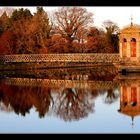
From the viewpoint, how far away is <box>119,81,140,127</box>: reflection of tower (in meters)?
13.3

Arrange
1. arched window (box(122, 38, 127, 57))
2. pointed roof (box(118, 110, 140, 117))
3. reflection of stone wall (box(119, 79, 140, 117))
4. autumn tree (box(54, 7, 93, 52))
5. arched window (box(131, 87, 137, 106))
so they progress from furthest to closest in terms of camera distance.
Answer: autumn tree (box(54, 7, 93, 52)) → arched window (box(122, 38, 127, 57)) → arched window (box(131, 87, 137, 106)) → reflection of stone wall (box(119, 79, 140, 117)) → pointed roof (box(118, 110, 140, 117))

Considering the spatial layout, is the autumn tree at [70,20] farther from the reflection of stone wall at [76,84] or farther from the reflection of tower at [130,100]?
the reflection of tower at [130,100]

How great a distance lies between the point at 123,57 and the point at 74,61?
910 centimetres

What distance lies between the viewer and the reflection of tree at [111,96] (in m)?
15.4

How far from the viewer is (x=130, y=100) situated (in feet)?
50.7

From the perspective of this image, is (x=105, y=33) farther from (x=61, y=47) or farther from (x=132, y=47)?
(x=132, y=47)

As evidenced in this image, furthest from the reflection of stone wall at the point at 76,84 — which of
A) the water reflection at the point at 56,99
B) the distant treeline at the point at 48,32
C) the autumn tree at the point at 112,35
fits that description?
the autumn tree at the point at 112,35

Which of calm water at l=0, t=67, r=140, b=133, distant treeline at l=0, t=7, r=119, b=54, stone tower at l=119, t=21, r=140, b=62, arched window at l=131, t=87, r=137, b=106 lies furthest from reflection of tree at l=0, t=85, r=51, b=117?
distant treeline at l=0, t=7, r=119, b=54

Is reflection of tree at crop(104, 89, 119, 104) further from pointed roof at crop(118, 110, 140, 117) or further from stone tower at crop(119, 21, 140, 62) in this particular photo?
stone tower at crop(119, 21, 140, 62)

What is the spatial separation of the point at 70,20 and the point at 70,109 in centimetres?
2858

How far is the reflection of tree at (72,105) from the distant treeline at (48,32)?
74.2 feet
